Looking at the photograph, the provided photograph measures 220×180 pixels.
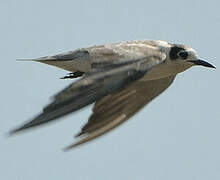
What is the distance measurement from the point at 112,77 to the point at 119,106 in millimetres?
2665

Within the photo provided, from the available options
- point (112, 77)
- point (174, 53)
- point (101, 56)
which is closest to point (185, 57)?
point (174, 53)

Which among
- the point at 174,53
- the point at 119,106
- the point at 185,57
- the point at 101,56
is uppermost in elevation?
the point at 101,56

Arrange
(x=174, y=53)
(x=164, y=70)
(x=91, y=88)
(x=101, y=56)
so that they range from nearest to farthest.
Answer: (x=91, y=88) < (x=101, y=56) < (x=164, y=70) < (x=174, y=53)

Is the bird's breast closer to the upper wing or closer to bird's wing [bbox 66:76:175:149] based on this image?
the upper wing

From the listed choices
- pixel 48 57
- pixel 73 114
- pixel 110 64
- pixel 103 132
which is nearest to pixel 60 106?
pixel 73 114

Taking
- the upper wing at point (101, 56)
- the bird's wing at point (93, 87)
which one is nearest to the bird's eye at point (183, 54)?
the upper wing at point (101, 56)

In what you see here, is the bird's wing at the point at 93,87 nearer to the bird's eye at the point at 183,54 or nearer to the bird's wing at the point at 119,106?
A: the bird's wing at the point at 119,106

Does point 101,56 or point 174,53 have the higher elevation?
point 101,56

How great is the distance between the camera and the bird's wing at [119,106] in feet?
37.2

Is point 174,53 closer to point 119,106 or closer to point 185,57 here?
point 185,57

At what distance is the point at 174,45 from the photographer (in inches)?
490

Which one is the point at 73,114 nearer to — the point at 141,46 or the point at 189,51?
the point at 141,46

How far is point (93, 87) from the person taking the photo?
9.52 meters

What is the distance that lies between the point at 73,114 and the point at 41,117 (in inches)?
15.1
